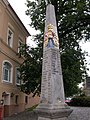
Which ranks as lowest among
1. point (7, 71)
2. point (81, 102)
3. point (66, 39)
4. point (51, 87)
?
point (81, 102)

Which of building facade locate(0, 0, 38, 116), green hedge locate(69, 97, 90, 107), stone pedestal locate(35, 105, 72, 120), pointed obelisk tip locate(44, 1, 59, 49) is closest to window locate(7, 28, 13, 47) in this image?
building facade locate(0, 0, 38, 116)

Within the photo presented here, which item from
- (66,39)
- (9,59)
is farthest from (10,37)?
(66,39)

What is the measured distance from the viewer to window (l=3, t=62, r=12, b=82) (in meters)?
21.6

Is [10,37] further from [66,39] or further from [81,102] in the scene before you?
[81,102]

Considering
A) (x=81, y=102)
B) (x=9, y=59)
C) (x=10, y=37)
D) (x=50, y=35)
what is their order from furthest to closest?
(x=81, y=102) < (x=10, y=37) < (x=9, y=59) < (x=50, y=35)

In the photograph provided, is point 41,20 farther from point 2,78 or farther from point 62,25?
point 2,78

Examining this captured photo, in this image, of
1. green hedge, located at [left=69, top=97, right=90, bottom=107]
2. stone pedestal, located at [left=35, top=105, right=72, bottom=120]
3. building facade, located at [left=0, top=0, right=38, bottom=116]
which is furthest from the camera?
green hedge, located at [left=69, top=97, right=90, bottom=107]

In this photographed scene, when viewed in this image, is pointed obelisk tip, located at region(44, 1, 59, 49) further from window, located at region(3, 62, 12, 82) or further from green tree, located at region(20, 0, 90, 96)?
window, located at region(3, 62, 12, 82)

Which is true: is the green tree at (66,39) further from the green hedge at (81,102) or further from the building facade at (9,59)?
the green hedge at (81,102)

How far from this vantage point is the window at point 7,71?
850 inches

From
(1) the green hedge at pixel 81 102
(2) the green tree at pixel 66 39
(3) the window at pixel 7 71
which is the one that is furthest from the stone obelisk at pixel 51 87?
(1) the green hedge at pixel 81 102

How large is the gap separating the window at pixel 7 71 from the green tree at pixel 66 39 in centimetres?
116

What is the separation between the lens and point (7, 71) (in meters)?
22.5

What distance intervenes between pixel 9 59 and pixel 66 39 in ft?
17.4
